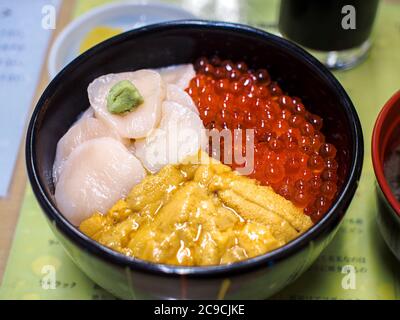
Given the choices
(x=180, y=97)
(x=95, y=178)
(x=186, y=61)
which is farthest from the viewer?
(x=186, y=61)

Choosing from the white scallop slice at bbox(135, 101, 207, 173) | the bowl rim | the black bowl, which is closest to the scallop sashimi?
the black bowl

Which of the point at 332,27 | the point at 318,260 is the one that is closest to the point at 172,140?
the point at 318,260

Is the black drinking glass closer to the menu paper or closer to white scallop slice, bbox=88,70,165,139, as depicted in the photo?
white scallop slice, bbox=88,70,165,139

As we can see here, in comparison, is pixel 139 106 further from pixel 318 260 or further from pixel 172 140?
pixel 318 260

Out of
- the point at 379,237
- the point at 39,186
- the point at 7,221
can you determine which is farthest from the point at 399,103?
the point at 7,221

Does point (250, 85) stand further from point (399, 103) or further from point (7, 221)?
point (7, 221)

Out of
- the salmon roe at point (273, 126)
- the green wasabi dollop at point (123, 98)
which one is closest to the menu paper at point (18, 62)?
the green wasabi dollop at point (123, 98)

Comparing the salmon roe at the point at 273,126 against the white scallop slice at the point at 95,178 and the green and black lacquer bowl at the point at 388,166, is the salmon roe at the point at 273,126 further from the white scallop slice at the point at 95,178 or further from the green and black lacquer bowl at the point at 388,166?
the white scallop slice at the point at 95,178
